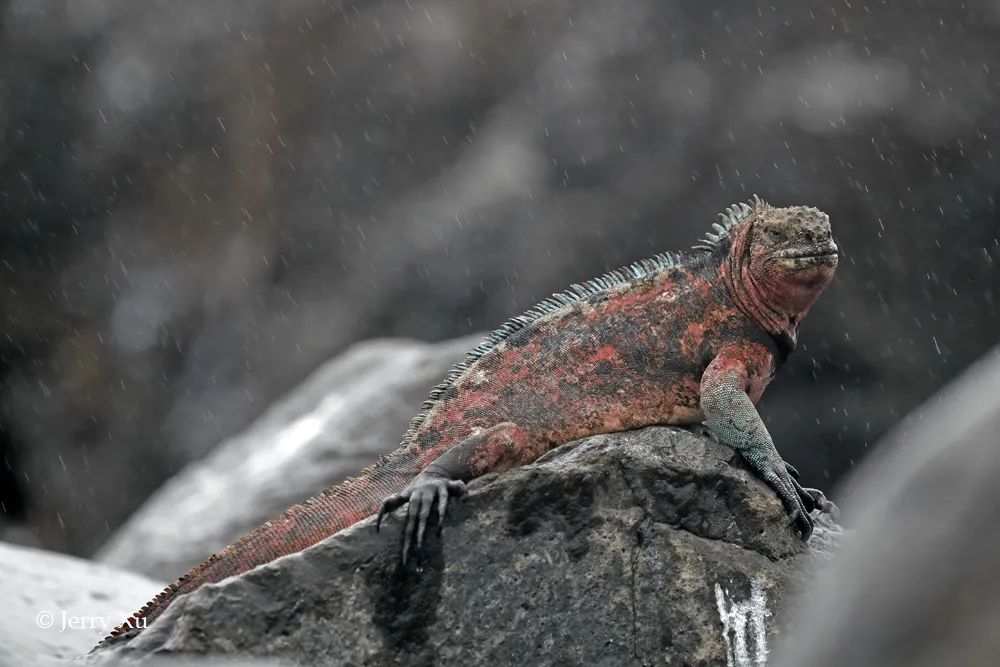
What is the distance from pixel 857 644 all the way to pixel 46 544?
1156 centimetres

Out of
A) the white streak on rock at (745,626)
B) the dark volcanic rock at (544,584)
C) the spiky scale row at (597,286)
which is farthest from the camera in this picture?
the spiky scale row at (597,286)

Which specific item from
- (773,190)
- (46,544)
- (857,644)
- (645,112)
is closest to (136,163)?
(46,544)

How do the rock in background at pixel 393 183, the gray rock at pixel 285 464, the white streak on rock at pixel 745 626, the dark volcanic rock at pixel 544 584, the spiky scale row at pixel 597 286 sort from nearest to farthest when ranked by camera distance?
1. the dark volcanic rock at pixel 544 584
2. the white streak on rock at pixel 745 626
3. the spiky scale row at pixel 597 286
4. the gray rock at pixel 285 464
5. the rock in background at pixel 393 183

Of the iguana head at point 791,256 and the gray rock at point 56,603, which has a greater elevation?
the iguana head at point 791,256

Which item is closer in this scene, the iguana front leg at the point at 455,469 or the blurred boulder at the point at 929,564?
the blurred boulder at the point at 929,564

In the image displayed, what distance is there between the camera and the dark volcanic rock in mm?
3953

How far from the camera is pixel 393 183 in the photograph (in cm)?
1256

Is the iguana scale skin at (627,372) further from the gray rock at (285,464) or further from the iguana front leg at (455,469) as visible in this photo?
the gray rock at (285,464)

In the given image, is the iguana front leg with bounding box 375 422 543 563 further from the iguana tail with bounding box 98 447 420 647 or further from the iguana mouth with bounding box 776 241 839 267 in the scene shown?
the iguana mouth with bounding box 776 241 839 267

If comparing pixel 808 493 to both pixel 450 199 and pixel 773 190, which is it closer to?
pixel 773 190

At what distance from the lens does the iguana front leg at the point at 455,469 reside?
4184 mm

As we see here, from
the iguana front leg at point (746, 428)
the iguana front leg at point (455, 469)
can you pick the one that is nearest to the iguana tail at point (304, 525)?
the iguana front leg at point (455, 469)

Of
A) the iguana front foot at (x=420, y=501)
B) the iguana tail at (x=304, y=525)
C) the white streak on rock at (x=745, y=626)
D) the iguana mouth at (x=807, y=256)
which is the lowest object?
the white streak on rock at (x=745, y=626)

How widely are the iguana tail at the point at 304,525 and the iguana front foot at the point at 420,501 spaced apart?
1.17ft
